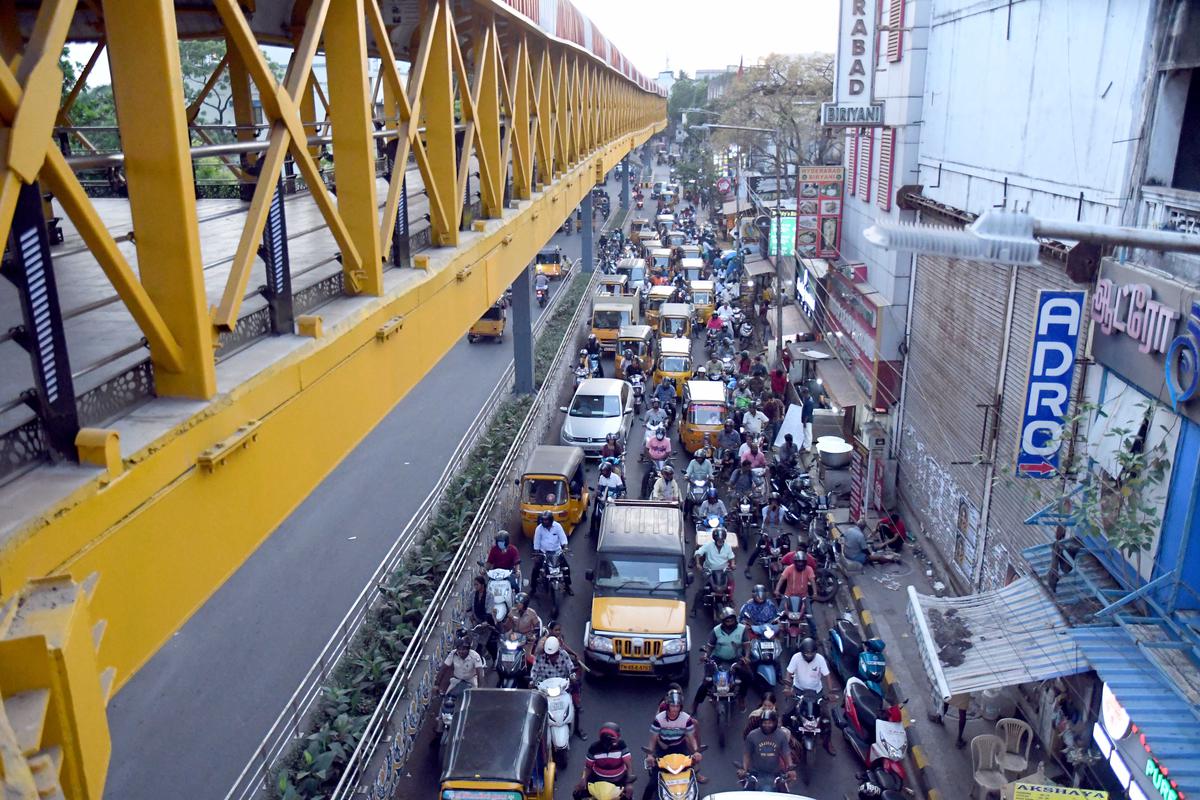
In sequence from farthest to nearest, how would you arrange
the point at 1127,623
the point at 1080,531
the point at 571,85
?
the point at 571,85 < the point at 1080,531 < the point at 1127,623

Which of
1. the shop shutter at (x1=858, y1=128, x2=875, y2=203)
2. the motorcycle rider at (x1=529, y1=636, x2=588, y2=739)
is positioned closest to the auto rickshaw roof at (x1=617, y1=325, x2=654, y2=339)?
the shop shutter at (x1=858, y1=128, x2=875, y2=203)

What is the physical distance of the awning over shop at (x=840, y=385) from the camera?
733 inches

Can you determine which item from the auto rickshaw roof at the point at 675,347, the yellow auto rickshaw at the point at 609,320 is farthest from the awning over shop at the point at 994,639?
the yellow auto rickshaw at the point at 609,320

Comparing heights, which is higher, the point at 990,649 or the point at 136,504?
the point at 136,504

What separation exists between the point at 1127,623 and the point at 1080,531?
116 cm

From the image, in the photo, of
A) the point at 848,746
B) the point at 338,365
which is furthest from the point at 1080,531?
the point at 338,365

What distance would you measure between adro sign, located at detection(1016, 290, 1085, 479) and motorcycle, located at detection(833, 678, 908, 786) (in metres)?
2.90

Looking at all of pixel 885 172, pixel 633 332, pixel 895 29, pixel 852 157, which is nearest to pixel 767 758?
pixel 885 172

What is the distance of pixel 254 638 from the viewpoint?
12.3 metres

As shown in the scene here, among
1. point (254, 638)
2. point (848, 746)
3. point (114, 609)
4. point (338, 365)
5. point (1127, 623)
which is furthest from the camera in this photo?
point (254, 638)

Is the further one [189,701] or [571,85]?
[571,85]

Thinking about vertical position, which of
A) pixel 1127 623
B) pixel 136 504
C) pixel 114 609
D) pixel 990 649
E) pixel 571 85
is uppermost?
pixel 571 85

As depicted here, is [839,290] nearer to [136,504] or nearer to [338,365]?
[338,365]

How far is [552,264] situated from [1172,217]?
32747 mm
